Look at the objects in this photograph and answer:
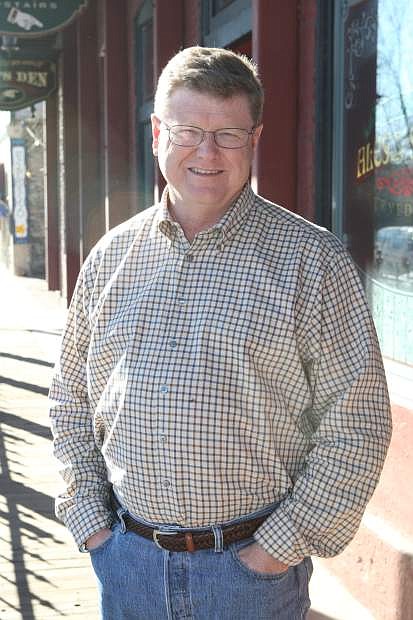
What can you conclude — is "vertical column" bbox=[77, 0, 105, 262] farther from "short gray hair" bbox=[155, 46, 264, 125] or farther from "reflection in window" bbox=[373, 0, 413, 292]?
"short gray hair" bbox=[155, 46, 264, 125]

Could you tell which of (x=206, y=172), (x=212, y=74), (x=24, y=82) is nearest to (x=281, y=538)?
(x=206, y=172)

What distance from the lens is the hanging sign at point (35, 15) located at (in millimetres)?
9430

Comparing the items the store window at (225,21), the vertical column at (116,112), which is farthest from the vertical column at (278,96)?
the vertical column at (116,112)

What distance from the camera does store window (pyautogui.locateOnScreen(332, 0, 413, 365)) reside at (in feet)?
13.1

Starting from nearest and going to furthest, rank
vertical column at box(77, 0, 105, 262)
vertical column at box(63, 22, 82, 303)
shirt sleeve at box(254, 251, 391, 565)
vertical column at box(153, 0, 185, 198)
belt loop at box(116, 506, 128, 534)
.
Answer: shirt sleeve at box(254, 251, 391, 565) < belt loop at box(116, 506, 128, 534) < vertical column at box(153, 0, 185, 198) < vertical column at box(77, 0, 105, 262) < vertical column at box(63, 22, 82, 303)

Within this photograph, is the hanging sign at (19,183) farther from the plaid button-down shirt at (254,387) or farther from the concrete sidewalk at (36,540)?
the plaid button-down shirt at (254,387)

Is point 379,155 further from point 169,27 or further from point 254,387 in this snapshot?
point 169,27

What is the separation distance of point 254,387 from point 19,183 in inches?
1063

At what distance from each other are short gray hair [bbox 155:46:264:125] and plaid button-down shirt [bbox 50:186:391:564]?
0.89ft

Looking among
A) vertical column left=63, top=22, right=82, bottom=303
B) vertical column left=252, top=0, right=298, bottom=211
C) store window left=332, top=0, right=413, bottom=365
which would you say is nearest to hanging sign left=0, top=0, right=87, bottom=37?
vertical column left=63, top=22, right=82, bottom=303

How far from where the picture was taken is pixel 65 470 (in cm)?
255

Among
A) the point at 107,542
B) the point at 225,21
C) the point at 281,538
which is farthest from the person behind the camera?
the point at 225,21

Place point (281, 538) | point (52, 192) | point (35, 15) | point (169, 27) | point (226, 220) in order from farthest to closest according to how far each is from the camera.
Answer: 1. point (52, 192)
2. point (35, 15)
3. point (169, 27)
4. point (226, 220)
5. point (281, 538)

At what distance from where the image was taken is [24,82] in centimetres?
1429
